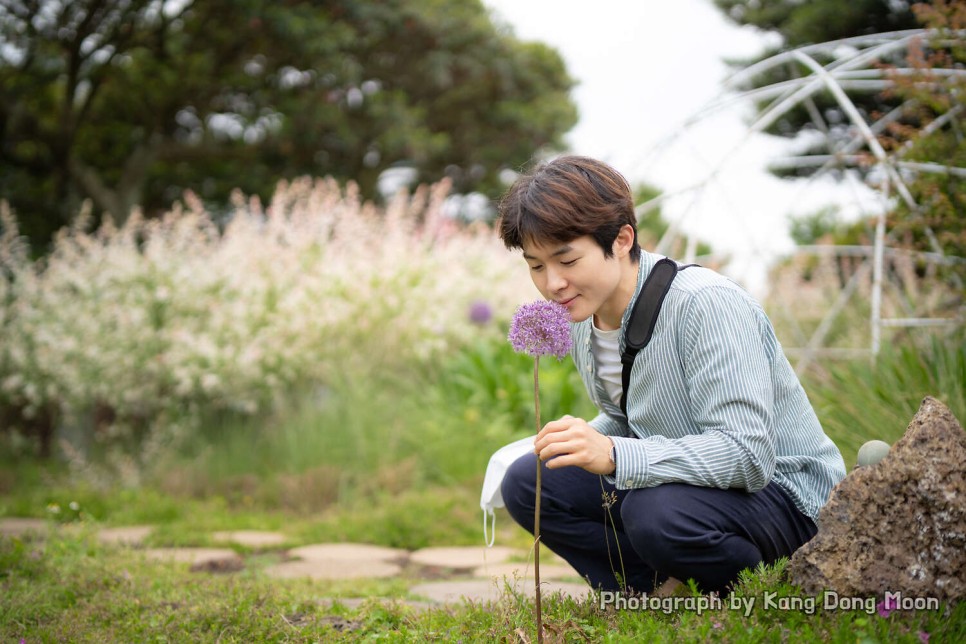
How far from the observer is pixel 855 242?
8297 mm

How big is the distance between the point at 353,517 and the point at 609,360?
7.63 feet

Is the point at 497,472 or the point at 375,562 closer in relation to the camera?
the point at 497,472

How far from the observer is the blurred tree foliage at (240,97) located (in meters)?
11.3

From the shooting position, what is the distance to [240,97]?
43.6ft

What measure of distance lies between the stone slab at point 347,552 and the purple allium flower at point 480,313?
8.21ft

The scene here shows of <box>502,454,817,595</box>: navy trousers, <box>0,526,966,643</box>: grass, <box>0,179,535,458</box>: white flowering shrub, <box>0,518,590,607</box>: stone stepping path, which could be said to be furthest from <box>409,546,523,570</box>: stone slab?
<box>0,179,535,458</box>: white flowering shrub

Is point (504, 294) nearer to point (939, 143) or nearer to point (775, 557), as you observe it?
point (939, 143)

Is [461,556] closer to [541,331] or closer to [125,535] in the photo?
[125,535]

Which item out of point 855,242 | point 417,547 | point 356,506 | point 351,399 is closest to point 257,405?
point 351,399

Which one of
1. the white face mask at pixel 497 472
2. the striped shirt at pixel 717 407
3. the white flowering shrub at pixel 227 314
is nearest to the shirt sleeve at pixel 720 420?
the striped shirt at pixel 717 407

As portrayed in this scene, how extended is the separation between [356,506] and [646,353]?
2.79 m

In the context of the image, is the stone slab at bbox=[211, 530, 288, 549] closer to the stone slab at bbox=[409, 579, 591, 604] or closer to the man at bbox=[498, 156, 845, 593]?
the stone slab at bbox=[409, 579, 591, 604]

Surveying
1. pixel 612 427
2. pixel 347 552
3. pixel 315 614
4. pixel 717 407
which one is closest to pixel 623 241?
pixel 717 407

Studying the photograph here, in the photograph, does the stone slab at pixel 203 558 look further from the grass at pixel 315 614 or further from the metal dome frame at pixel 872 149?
the metal dome frame at pixel 872 149
